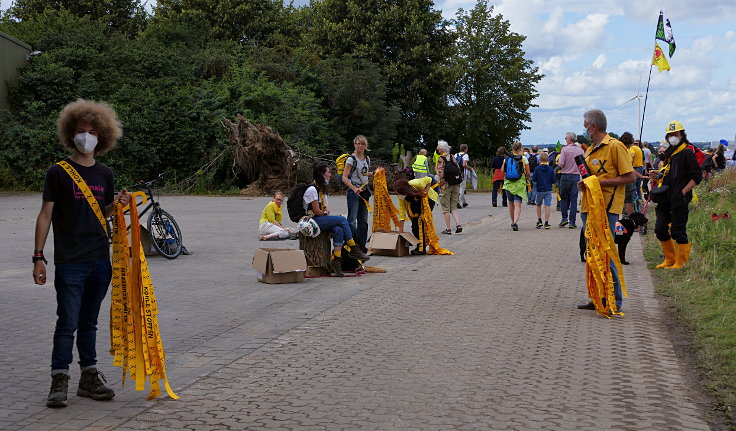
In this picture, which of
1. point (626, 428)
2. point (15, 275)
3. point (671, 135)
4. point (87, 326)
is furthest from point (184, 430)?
point (671, 135)

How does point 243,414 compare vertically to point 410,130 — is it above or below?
below

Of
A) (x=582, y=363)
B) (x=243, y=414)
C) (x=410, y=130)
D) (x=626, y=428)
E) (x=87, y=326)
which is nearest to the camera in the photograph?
(x=626, y=428)

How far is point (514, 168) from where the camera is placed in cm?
1853

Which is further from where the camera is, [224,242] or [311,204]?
[224,242]

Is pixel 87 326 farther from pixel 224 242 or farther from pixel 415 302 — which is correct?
pixel 224 242

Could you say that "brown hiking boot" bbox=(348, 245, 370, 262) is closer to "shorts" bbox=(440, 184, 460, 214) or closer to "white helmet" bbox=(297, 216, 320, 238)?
"white helmet" bbox=(297, 216, 320, 238)

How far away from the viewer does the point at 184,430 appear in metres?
4.95

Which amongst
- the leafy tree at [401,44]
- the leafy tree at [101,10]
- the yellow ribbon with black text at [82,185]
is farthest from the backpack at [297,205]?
the leafy tree at [101,10]

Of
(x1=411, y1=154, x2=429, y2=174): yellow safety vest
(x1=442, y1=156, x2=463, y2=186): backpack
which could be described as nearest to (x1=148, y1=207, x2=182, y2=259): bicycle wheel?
(x1=442, y1=156, x2=463, y2=186): backpack

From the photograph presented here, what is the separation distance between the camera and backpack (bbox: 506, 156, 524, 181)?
1844 centimetres

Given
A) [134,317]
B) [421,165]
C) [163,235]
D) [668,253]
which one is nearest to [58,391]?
[134,317]

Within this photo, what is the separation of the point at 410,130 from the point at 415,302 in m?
43.5

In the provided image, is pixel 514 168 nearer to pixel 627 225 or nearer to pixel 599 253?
pixel 627 225

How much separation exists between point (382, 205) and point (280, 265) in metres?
4.11
